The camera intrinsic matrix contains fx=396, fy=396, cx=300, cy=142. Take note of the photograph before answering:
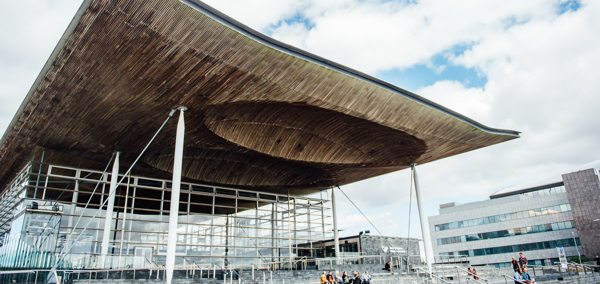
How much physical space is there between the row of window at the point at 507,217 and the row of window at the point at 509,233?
1.65 metres

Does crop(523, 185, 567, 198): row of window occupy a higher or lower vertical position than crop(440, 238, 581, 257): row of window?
higher

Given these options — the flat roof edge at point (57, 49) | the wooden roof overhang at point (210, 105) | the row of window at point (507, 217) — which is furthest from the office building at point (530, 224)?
the flat roof edge at point (57, 49)

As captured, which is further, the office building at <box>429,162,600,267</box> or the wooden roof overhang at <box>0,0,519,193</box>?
the office building at <box>429,162,600,267</box>

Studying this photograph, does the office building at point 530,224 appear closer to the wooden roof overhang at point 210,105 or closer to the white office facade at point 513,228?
the white office facade at point 513,228

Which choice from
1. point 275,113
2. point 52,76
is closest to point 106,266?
point 52,76

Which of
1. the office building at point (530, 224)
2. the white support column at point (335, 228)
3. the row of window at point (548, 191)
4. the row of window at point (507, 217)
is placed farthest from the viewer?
the row of window at point (548, 191)

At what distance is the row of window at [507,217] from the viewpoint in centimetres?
5456

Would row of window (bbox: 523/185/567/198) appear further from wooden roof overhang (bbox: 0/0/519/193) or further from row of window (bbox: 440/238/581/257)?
wooden roof overhang (bbox: 0/0/519/193)

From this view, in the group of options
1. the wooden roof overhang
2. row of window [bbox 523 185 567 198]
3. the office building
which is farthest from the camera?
row of window [bbox 523 185 567 198]

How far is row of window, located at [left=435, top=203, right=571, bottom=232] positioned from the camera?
5456 cm

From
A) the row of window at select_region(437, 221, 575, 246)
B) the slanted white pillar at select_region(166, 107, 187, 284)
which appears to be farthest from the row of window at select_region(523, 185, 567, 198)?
the slanted white pillar at select_region(166, 107, 187, 284)

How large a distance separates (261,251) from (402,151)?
12.1 metres

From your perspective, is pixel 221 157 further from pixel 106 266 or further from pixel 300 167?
pixel 106 266

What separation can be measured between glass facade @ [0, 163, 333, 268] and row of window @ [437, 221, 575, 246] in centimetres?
3831
